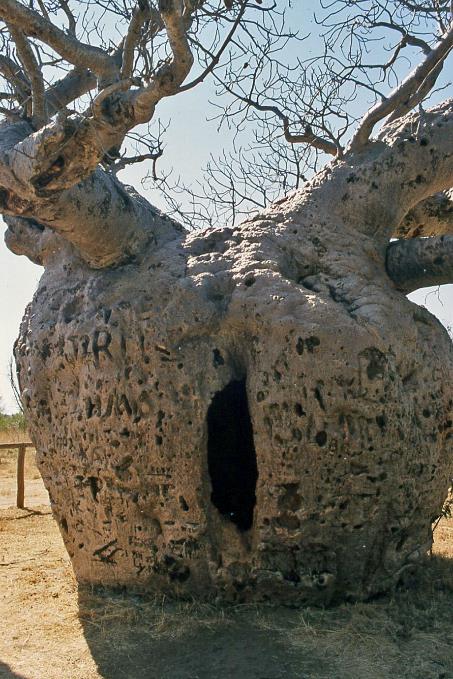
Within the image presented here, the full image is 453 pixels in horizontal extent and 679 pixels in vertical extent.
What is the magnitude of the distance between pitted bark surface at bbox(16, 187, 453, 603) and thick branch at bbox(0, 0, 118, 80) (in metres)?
1.27

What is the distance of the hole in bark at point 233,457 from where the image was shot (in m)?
4.07

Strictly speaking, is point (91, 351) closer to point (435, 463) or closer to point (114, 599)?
point (114, 599)

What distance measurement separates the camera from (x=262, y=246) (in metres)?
4.28

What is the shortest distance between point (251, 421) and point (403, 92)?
2.48m

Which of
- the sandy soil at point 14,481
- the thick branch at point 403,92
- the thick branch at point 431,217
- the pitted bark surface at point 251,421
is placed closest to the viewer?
the pitted bark surface at point 251,421

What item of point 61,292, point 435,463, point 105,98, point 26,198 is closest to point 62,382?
point 61,292

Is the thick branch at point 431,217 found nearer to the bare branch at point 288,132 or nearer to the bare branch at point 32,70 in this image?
the bare branch at point 288,132

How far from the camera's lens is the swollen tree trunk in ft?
12.1

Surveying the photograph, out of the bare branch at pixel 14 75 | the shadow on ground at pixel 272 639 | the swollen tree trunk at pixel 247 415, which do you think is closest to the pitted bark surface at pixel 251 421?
the swollen tree trunk at pixel 247 415

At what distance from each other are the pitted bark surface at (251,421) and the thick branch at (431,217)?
136 centimetres

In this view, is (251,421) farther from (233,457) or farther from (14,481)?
(14,481)

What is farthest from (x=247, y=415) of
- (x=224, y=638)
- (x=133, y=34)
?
(x=133, y=34)

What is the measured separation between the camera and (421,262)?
437 centimetres

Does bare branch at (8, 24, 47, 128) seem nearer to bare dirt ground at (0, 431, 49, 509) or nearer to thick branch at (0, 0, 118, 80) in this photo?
thick branch at (0, 0, 118, 80)
